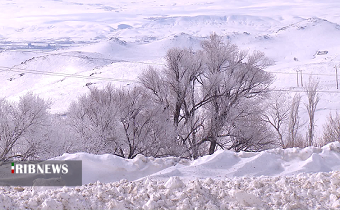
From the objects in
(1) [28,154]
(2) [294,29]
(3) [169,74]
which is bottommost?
(1) [28,154]

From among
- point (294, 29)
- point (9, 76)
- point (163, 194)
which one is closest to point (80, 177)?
point (163, 194)

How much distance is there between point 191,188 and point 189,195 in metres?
0.14

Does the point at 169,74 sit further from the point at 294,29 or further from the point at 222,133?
the point at 294,29

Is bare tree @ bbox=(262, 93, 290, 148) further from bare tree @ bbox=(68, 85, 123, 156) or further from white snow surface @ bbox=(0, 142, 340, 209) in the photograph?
white snow surface @ bbox=(0, 142, 340, 209)

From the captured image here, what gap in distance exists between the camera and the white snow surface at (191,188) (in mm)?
5348

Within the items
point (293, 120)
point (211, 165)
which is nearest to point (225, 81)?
point (293, 120)

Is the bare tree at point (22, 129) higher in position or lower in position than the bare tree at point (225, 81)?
lower

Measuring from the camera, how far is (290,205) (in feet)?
17.3

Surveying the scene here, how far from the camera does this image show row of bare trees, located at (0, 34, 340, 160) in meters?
16.5

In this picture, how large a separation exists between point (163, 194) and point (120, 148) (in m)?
10.8

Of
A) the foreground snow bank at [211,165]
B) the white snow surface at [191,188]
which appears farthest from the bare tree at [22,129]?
the white snow surface at [191,188]

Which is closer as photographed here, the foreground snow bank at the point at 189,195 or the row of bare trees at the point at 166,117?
the foreground snow bank at the point at 189,195

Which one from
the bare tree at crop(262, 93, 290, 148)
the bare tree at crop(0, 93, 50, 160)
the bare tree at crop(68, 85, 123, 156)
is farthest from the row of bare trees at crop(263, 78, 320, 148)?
the bare tree at crop(0, 93, 50, 160)

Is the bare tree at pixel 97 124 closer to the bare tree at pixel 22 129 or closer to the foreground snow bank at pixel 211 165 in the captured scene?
the bare tree at pixel 22 129
